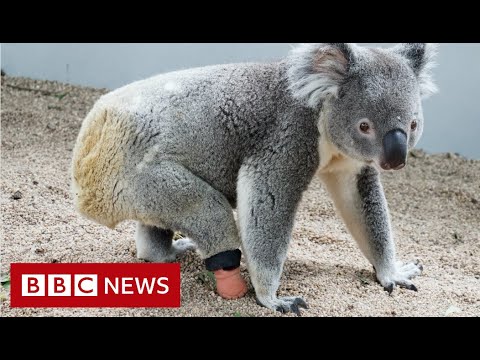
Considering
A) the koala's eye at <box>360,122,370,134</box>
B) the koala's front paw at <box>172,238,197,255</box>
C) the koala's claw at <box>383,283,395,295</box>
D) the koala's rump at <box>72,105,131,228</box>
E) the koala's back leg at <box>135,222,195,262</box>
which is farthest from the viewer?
the koala's front paw at <box>172,238,197,255</box>

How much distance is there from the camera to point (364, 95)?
3.66 m

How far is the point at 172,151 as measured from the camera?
12.7 feet

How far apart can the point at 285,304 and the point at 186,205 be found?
2.58ft

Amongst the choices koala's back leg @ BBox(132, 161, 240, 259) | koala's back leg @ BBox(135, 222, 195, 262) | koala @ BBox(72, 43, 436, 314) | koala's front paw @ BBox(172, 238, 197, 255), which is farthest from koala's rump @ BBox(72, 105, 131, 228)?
koala's front paw @ BBox(172, 238, 197, 255)

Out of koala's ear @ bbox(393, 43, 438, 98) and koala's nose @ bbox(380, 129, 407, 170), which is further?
koala's ear @ bbox(393, 43, 438, 98)

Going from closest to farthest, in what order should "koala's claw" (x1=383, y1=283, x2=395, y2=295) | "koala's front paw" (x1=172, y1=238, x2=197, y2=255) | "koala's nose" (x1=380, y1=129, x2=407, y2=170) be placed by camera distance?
"koala's nose" (x1=380, y1=129, x2=407, y2=170), "koala's claw" (x1=383, y1=283, x2=395, y2=295), "koala's front paw" (x1=172, y1=238, x2=197, y2=255)

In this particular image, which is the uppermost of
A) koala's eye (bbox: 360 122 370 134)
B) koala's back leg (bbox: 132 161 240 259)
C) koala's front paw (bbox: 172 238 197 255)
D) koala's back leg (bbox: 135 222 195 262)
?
koala's eye (bbox: 360 122 370 134)

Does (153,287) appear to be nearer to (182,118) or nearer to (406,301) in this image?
A: (182,118)

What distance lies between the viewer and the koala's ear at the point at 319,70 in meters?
3.73

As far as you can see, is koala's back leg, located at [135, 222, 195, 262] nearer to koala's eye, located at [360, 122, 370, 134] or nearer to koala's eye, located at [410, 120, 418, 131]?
koala's eye, located at [360, 122, 370, 134]

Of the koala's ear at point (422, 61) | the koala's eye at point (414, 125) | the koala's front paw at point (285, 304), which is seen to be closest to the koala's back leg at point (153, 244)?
the koala's front paw at point (285, 304)

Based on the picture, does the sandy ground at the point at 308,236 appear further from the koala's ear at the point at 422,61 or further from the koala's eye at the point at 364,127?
the koala's ear at the point at 422,61

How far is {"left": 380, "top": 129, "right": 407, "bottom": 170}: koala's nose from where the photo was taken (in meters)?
3.50

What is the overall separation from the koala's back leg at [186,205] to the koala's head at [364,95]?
29.8 inches
